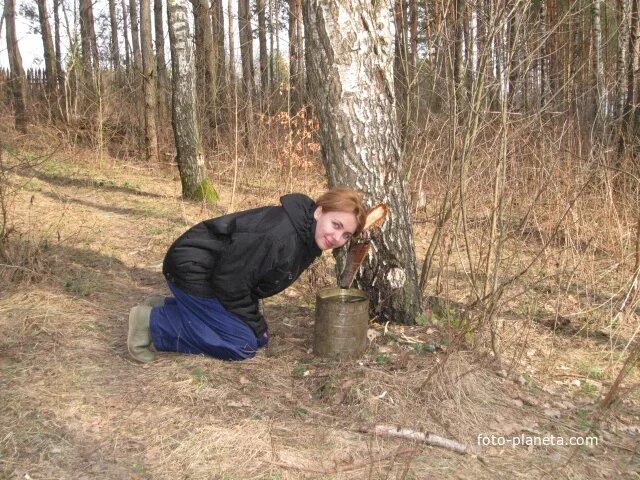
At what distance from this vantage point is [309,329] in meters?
3.65

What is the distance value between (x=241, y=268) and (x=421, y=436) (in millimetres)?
1212

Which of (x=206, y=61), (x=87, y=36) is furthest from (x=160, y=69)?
(x=206, y=61)

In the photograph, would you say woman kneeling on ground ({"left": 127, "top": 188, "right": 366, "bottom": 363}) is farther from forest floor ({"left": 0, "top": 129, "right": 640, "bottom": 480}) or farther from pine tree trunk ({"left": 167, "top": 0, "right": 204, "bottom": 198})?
pine tree trunk ({"left": 167, "top": 0, "right": 204, "bottom": 198})

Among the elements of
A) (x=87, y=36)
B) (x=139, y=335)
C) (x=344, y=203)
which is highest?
(x=87, y=36)

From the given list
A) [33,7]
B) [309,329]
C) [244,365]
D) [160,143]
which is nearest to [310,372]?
[244,365]

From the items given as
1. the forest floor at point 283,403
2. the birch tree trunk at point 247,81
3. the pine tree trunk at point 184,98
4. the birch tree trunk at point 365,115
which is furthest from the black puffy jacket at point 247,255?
the pine tree trunk at point 184,98

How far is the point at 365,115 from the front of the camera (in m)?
3.29

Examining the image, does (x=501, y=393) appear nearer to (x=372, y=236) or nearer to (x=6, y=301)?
(x=372, y=236)

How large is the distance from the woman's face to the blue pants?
683 millimetres

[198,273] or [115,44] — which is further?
[115,44]

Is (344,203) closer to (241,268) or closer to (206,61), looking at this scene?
(241,268)

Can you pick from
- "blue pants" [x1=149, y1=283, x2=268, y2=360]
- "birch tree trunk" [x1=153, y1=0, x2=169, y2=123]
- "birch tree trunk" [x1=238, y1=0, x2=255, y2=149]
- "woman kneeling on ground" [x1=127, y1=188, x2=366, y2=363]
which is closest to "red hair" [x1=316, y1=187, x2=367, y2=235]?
"woman kneeling on ground" [x1=127, y1=188, x2=366, y2=363]

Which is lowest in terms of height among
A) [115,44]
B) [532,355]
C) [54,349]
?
[532,355]

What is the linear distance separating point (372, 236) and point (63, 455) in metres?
2.04
